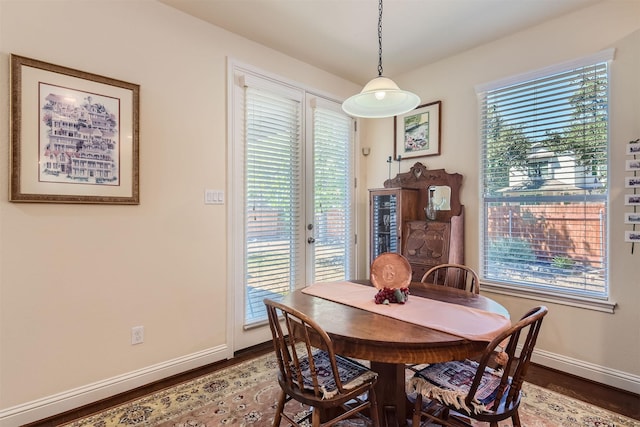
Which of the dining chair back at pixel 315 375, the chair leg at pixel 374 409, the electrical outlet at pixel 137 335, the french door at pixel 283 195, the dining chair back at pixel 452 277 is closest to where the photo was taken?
the dining chair back at pixel 315 375

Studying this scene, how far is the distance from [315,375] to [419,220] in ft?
7.14

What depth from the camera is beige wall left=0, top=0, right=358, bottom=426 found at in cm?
187

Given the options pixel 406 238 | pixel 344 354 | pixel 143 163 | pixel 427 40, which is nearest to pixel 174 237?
pixel 143 163

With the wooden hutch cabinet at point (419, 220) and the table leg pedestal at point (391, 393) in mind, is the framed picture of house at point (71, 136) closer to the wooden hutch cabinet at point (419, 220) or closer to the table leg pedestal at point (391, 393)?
the table leg pedestal at point (391, 393)

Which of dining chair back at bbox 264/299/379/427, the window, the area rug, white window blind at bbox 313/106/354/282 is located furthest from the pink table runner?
white window blind at bbox 313/106/354/282

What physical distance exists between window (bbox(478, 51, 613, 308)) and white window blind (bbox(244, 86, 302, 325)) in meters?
1.77

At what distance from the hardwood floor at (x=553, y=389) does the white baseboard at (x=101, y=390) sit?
33 mm

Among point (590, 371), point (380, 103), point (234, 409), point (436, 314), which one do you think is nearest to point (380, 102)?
point (380, 103)

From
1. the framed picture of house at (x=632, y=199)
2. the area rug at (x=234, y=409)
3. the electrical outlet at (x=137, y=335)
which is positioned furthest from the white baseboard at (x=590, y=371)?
the electrical outlet at (x=137, y=335)

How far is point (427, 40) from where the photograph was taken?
2.84 meters

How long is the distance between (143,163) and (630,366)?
3.65 m

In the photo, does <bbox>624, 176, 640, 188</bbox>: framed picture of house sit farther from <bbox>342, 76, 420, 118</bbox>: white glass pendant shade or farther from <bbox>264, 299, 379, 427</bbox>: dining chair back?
<bbox>264, 299, 379, 427</bbox>: dining chair back

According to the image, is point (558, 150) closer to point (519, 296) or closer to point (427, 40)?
point (519, 296)

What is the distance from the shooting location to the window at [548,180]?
2.35 metres
